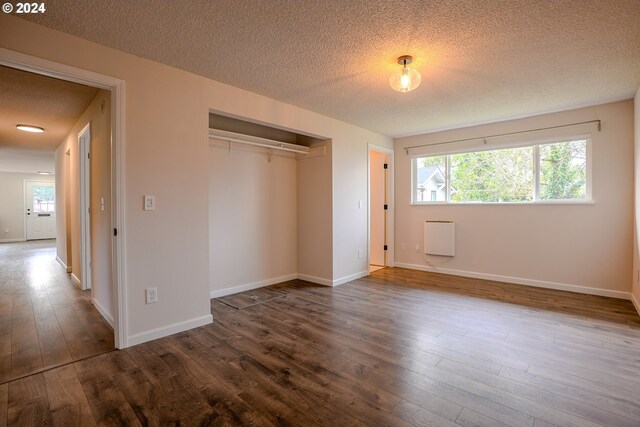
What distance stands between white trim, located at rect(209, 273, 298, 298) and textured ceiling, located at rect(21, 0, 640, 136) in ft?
8.26

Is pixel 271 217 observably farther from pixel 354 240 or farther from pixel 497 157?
pixel 497 157

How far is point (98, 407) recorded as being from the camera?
1.74 m

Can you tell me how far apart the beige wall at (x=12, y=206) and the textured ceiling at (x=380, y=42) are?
1150cm

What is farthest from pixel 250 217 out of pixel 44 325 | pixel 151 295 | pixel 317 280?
pixel 44 325

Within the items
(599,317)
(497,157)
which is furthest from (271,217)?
(599,317)

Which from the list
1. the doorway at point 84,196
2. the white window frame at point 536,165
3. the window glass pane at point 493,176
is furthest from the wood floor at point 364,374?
the doorway at point 84,196

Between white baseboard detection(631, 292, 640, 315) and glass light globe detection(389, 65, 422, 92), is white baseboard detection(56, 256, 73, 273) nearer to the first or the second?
glass light globe detection(389, 65, 422, 92)

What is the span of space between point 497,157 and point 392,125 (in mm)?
1680

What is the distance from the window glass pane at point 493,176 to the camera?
4418mm

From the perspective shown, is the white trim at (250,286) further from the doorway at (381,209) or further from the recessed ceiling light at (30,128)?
the recessed ceiling light at (30,128)

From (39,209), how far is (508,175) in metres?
14.2

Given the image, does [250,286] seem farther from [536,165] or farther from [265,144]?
[536,165]

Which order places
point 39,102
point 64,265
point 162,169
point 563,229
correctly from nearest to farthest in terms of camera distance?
point 162,169
point 39,102
point 563,229
point 64,265

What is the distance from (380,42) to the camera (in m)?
2.33
